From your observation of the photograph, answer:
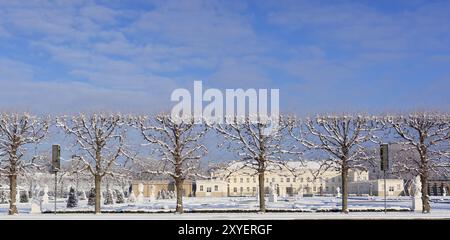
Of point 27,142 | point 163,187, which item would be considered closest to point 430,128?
point 27,142

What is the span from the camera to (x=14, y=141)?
35344 millimetres

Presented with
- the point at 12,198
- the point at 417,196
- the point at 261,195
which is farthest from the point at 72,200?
the point at 417,196

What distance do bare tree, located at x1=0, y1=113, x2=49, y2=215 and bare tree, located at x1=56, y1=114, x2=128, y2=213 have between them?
1813 mm

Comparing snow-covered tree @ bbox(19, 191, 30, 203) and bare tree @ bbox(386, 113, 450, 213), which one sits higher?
bare tree @ bbox(386, 113, 450, 213)

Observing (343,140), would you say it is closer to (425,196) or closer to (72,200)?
(425,196)

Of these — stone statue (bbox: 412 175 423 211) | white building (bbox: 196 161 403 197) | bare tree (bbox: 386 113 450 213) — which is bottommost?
white building (bbox: 196 161 403 197)

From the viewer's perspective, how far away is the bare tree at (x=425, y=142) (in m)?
34.9

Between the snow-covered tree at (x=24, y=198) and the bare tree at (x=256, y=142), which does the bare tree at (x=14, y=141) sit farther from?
the snow-covered tree at (x=24, y=198)

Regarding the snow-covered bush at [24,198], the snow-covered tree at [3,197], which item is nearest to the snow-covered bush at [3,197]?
the snow-covered tree at [3,197]

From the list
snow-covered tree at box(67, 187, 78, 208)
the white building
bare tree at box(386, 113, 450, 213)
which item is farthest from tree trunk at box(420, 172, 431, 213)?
the white building

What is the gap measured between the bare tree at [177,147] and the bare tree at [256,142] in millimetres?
1751

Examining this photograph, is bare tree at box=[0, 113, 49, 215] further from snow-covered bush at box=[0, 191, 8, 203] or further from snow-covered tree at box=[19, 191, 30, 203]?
snow-covered tree at box=[19, 191, 30, 203]

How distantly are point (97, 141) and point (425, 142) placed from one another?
66.5 feet

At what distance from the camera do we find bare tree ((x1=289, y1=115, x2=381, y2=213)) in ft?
116
